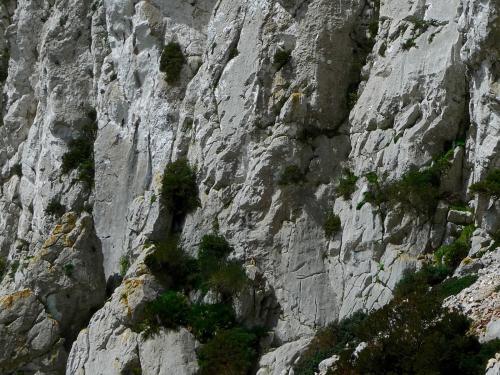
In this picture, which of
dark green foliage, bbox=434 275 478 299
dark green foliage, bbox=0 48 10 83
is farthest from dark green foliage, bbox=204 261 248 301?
dark green foliage, bbox=0 48 10 83

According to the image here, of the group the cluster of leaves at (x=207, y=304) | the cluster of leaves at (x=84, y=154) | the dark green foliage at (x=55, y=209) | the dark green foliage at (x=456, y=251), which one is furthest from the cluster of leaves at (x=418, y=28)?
the dark green foliage at (x=55, y=209)

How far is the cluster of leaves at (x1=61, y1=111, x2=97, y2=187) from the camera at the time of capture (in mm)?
29812

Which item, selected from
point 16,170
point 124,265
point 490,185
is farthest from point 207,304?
point 16,170

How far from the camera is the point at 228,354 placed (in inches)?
772

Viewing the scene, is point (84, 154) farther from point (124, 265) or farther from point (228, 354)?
point (228, 354)

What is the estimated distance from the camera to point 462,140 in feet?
62.3

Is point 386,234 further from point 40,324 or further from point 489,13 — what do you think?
point 40,324

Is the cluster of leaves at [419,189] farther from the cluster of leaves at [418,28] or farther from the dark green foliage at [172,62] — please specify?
the dark green foliage at [172,62]

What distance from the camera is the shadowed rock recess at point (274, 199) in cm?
1767

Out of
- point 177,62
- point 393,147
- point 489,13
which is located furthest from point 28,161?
point 489,13

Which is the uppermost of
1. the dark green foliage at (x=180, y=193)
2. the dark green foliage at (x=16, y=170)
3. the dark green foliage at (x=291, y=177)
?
the dark green foliage at (x=16, y=170)

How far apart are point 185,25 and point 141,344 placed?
13.4m

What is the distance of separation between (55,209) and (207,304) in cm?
1138

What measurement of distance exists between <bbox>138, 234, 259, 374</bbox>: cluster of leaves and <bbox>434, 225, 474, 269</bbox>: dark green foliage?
5.98 metres
